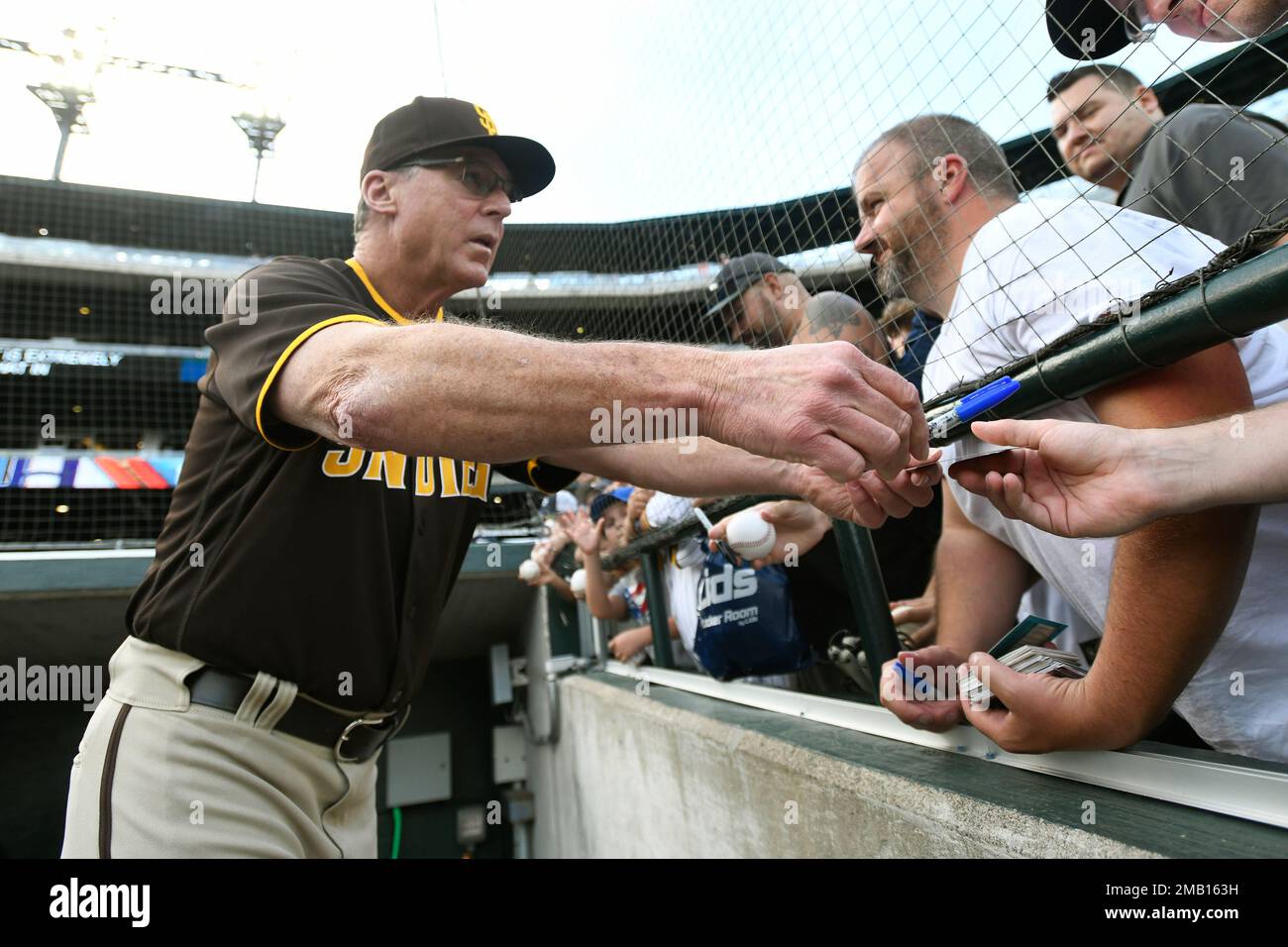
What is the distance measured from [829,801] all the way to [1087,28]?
123 cm

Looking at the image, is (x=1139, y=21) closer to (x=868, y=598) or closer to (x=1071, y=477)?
(x=1071, y=477)

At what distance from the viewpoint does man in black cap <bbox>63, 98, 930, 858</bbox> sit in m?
0.73

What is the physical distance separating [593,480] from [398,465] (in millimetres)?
3023

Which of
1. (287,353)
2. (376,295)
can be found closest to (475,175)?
(376,295)

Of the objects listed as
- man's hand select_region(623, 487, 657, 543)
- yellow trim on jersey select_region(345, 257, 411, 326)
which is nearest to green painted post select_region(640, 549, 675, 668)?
man's hand select_region(623, 487, 657, 543)

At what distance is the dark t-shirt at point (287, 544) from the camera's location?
0.98m

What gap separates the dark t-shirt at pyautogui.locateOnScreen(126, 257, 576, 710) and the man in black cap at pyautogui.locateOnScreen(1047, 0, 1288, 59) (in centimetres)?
107

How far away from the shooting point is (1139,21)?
104cm

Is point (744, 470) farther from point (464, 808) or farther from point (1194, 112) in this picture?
point (464, 808)

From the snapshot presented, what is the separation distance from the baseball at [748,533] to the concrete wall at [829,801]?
39 cm

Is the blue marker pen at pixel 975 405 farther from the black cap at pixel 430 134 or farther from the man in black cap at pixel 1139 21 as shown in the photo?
the black cap at pixel 430 134

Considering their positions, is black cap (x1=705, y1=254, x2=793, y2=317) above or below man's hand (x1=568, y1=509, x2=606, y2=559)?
above

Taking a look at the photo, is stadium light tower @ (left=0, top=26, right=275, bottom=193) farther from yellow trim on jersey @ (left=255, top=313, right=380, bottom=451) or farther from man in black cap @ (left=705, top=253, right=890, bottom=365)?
yellow trim on jersey @ (left=255, top=313, right=380, bottom=451)
